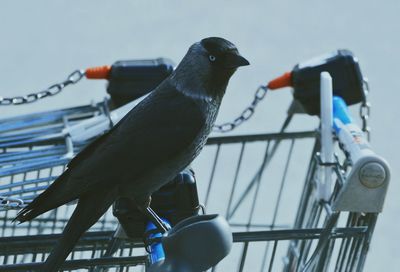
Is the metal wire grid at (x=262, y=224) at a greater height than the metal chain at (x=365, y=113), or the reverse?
the metal chain at (x=365, y=113)

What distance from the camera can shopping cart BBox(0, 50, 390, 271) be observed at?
7.45 ft

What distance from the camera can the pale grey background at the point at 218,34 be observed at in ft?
15.9

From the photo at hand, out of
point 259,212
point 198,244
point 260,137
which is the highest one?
point 198,244

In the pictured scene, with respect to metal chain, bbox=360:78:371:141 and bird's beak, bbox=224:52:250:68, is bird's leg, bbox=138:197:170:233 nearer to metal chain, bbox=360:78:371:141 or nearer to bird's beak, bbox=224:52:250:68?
bird's beak, bbox=224:52:250:68

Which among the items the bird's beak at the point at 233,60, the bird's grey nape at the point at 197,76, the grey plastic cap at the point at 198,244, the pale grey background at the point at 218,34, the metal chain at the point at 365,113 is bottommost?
the pale grey background at the point at 218,34

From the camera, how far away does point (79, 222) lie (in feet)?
7.37

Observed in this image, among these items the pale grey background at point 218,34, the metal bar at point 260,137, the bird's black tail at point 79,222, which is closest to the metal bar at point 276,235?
the bird's black tail at point 79,222

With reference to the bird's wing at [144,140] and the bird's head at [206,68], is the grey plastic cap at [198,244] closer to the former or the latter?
the bird's wing at [144,140]

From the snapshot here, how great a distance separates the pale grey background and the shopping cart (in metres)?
0.53

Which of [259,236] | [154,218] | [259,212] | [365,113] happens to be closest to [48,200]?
[154,218]

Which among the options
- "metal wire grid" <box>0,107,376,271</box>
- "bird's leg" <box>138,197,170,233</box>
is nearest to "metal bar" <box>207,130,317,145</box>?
"metal wire grid" <box>0,107,376,271</box>

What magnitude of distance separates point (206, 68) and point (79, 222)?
577 millimetres

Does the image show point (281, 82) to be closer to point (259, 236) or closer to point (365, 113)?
point (365, 113)

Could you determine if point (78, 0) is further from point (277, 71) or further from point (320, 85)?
point (320, 85)
